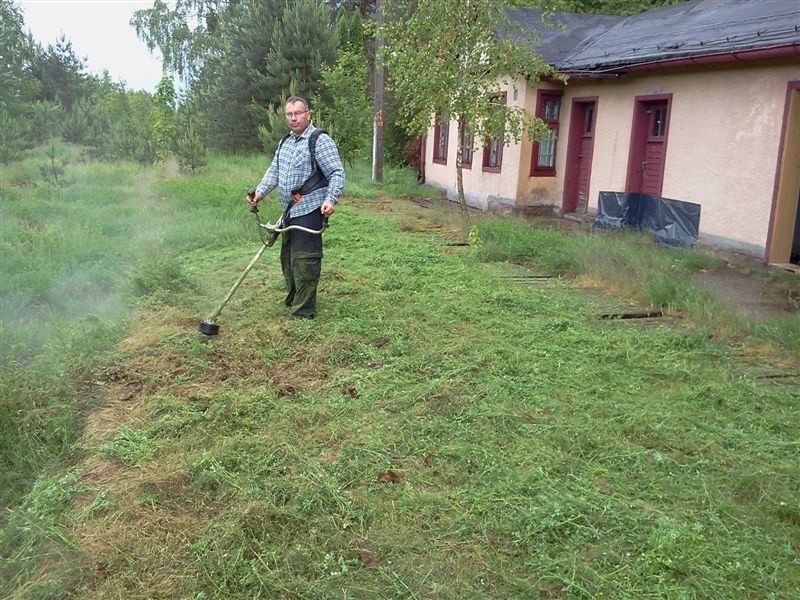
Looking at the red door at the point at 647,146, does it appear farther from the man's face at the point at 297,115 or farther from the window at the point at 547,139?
the man's face at the point at 297,115

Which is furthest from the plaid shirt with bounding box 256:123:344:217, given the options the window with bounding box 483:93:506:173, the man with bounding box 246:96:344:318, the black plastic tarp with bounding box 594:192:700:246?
the window with bounding box 483:93:506:173

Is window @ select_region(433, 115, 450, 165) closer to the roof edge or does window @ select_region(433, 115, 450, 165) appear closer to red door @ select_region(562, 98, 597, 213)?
red door @ select_region(562, 98, 597, 213)

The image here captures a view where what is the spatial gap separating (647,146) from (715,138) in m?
1.99

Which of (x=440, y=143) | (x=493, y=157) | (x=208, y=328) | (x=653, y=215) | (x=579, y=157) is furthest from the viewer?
(x=440, y=143)

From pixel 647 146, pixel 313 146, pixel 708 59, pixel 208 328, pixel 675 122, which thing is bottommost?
pixel 208 328

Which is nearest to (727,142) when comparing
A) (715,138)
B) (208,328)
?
(715,138)

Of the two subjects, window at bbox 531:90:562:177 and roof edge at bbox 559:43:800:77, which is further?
window at bbox 531:90:562:177

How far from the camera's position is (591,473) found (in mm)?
3430

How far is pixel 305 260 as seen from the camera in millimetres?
5887

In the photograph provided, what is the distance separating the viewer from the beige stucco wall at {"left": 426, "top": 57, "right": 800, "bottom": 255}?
9141 millimetres

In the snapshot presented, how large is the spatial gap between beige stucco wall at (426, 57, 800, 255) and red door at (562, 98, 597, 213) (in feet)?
1.67

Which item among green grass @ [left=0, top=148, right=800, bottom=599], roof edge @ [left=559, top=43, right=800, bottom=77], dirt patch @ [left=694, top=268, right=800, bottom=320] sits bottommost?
green grass @ [left=0, top=148, right=800, bottom=599]

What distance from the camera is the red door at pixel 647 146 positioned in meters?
11.7

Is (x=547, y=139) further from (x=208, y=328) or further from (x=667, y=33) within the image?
(x=208, y=328)
